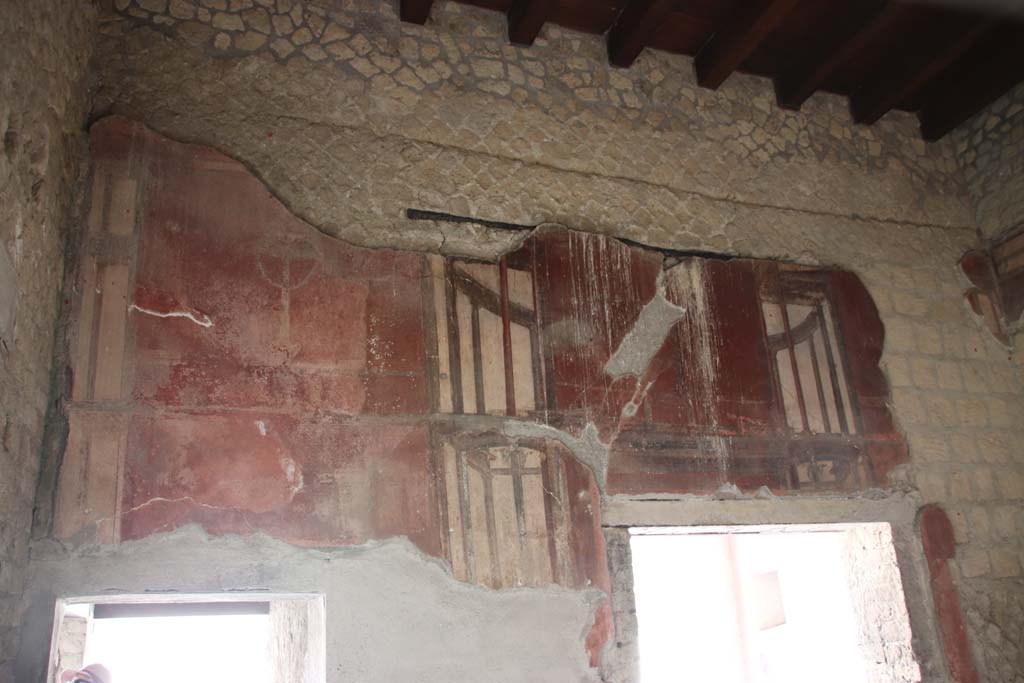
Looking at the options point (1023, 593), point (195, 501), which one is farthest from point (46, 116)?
point (1023, 593)

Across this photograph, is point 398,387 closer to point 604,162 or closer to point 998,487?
point 604,162

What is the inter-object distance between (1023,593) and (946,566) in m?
0.39

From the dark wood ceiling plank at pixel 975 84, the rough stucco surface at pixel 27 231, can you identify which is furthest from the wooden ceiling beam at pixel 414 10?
the dark wood ceiling plank at pixel 975 84

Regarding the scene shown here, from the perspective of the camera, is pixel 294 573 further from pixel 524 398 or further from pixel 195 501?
pixel 524 398

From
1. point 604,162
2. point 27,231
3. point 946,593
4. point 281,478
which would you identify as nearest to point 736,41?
point 604,162

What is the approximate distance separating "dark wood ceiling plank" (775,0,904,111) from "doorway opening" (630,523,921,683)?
6.53 ft

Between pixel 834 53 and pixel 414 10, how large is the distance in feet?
6.14

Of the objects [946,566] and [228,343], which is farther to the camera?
[946,566]

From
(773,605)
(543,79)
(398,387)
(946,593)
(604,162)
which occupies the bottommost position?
(946,593)

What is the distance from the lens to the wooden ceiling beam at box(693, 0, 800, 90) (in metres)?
3.58

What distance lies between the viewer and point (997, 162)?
4.32 meters

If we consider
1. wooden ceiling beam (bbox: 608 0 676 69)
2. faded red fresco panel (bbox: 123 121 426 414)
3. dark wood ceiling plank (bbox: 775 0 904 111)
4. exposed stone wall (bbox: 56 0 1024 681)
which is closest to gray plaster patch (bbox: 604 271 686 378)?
exposed stone wall (bbox: 56 0 1024 681)

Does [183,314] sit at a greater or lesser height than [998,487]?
greater

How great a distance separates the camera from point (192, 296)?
9.36ft
